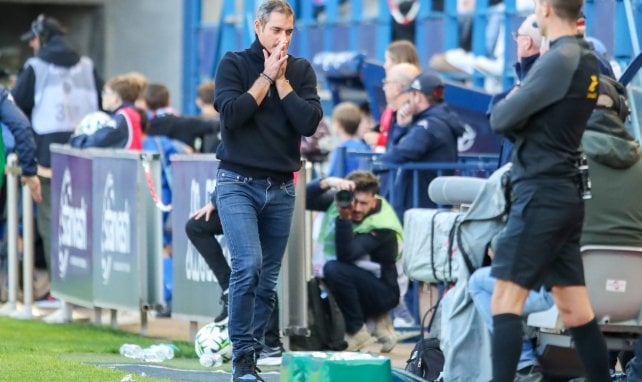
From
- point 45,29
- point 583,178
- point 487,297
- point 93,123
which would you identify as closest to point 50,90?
point 45,29

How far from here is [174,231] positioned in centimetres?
1083

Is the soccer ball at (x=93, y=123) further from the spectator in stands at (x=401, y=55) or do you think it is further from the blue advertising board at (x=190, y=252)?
the spectator in stands at (x=401, y=55)

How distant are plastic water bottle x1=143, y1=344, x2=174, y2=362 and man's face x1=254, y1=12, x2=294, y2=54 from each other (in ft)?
8.21

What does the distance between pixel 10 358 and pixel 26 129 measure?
263 centimetres

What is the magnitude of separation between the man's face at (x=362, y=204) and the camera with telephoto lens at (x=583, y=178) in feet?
12.4

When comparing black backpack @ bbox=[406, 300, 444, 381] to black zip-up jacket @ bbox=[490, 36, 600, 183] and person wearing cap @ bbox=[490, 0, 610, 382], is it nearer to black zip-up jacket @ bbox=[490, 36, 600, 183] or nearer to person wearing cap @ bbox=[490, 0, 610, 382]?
person wearing cap @ bbox=[490, 0, 610, 382]

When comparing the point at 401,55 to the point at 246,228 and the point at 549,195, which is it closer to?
the point at 246,228

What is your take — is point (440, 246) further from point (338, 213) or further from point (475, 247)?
point (338, 213)

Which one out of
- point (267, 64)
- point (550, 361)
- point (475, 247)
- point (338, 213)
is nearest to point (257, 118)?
point (267, 64)

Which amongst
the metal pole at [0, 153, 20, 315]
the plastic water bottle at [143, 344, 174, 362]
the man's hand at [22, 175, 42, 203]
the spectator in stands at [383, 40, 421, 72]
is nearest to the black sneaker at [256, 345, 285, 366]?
the plastic water bottle at [143, 344, 174, 362]

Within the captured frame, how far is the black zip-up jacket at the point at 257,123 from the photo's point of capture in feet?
26.5

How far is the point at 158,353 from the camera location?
9.92 m

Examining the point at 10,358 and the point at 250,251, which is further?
the point at 10,358

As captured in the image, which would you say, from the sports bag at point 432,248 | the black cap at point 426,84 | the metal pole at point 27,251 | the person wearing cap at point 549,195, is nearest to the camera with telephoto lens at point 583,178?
the person wearing cap at point 549,195
